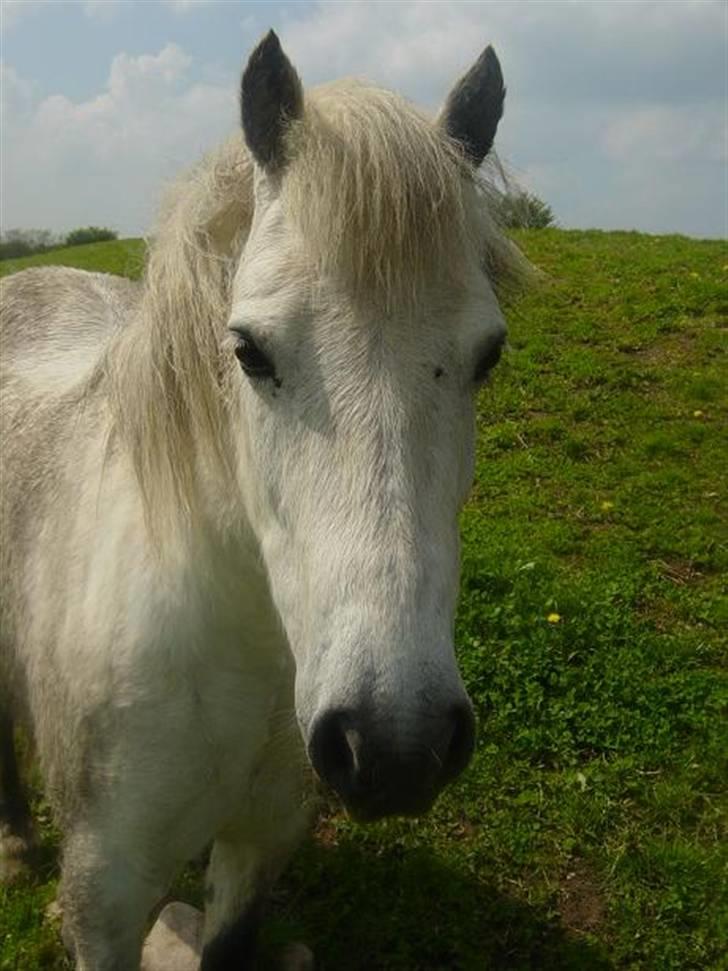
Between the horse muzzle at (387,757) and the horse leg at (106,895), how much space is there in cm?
107

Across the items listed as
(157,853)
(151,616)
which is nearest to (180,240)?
(151,616)

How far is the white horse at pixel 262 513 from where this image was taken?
1659 millimetres

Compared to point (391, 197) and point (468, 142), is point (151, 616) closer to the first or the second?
point (391, 197)

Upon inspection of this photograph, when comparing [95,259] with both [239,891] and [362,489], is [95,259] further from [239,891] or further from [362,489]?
[362,489]

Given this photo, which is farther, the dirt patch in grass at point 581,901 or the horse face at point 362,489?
the dirt patch in grass at point 581,901

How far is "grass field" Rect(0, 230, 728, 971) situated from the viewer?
11.4 ft

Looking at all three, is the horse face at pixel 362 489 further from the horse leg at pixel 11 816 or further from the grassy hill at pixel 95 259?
the grassy hill at pixel 95 259

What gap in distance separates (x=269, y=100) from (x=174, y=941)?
2.69 metres

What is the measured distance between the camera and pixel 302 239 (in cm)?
192

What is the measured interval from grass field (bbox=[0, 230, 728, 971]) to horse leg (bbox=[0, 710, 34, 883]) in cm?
11

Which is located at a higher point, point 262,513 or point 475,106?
point 475,106

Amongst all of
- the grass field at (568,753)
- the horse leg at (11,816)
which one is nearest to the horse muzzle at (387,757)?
the grass field at (568,753)

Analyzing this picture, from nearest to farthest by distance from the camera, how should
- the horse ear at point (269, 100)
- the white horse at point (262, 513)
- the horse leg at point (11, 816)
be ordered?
the white horse at point (262, 513), the horse ear at point (269, 100), the horse leg at point (11, 816)

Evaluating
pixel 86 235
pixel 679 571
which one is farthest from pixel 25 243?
pixel 679 571
